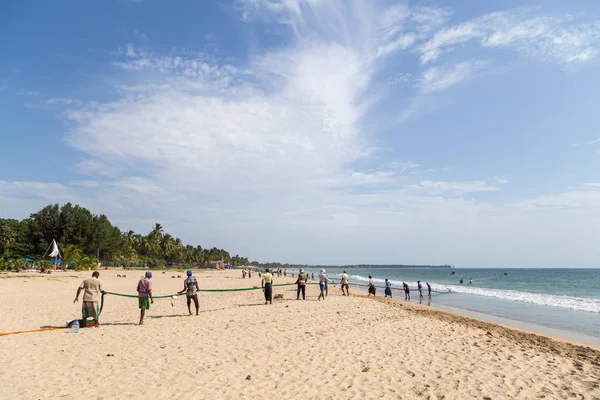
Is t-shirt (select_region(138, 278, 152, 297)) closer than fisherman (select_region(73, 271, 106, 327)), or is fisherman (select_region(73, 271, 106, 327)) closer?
fisherman (select_region(73, 271, 106, 327))

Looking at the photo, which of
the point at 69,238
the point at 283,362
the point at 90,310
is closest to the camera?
the point at 283,362

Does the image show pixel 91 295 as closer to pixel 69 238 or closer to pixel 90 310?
pixel 90 310

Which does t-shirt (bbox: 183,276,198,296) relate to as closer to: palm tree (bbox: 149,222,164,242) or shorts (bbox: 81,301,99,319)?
shorts (bbox: 81,301,99,319)

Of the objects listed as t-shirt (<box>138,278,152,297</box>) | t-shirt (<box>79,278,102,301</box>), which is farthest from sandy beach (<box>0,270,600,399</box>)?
t-shirt (<box>138,278,152,297</box>)

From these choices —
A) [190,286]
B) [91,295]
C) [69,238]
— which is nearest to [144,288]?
[91,295]

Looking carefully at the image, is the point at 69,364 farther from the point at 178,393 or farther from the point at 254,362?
the point at 254,362

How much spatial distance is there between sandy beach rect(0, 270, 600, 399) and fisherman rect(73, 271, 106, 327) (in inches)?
22.2

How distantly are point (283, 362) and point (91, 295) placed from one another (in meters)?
7.41

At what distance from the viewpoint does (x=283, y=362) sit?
827 cm

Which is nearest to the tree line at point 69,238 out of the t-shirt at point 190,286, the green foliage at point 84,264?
the green foliage at point 84,264

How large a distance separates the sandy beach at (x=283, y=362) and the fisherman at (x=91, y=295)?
1.85 ft

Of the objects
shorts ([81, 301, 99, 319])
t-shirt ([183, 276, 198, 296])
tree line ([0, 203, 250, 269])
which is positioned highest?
tree line ([0, 203, 250, 269])

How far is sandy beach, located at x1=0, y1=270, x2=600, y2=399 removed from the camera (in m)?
6.66

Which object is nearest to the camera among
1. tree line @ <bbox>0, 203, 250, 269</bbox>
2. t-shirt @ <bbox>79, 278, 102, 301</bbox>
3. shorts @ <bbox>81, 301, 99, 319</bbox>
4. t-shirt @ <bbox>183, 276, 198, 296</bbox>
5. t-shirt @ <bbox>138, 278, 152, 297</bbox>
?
t-shirt @ <bbox>79, 278, 102, 301</bbox>
